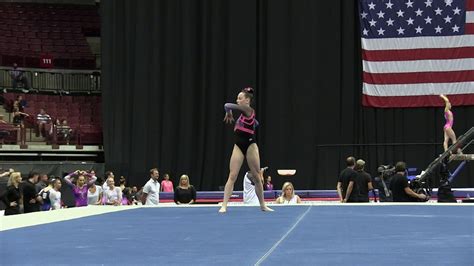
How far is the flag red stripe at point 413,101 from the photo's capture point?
17641mm

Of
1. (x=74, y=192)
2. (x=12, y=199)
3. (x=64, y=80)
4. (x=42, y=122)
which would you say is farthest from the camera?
(x=64, y=80)

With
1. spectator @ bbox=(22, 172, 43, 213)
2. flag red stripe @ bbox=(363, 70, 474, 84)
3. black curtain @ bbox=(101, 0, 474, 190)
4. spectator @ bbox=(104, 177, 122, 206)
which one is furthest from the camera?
black curtain @ bbox=(101, 0, 474, 190)

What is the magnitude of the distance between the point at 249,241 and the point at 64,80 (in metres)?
20.2

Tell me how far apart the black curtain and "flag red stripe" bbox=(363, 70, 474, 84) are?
73 cm

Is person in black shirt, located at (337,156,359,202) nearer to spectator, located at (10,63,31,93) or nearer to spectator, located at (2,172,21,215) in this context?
spectator, located at (2,172,21,215)

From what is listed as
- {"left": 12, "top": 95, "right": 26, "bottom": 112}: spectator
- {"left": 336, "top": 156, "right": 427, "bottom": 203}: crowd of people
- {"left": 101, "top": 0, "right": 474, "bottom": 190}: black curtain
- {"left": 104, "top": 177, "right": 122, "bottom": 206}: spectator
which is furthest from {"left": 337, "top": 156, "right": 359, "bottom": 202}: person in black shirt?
{"left": 12, "top": 95, "right": 26, "bottom": 112}: spectator

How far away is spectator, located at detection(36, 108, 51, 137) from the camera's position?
1947cm

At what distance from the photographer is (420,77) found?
17.8 m

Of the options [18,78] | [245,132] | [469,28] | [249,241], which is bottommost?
[249,241]

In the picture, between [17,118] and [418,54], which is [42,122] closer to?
[17,118]

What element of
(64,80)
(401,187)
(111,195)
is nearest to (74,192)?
(111,195)

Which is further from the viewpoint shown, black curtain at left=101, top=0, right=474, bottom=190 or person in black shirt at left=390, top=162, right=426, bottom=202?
black curtain at left=101, top=0, right=474, bottom=190

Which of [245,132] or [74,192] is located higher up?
[245,132]

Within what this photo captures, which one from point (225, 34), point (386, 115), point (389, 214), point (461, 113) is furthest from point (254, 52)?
point (389, 214)
